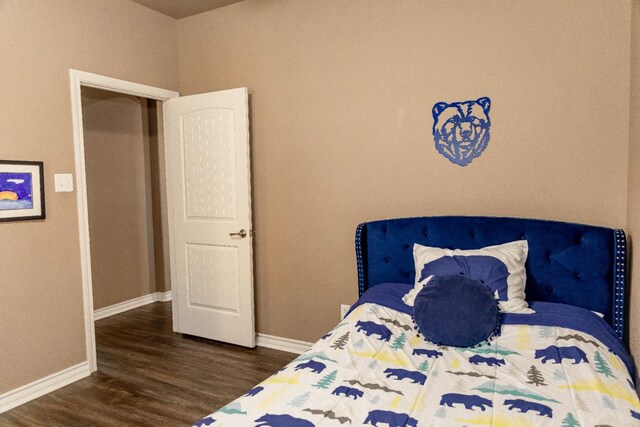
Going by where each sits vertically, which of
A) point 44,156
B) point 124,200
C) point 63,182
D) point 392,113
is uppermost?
point 392,113

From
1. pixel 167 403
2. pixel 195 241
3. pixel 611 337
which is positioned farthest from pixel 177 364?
pixel 611 337

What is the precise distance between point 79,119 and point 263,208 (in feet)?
4.90

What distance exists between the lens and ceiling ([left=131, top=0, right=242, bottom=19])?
11.4 feet

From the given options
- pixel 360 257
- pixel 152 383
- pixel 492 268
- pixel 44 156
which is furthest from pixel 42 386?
pixel 492 268

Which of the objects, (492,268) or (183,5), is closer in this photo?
(492,268)

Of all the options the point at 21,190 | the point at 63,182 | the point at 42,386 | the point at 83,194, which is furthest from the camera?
the point at 83,194

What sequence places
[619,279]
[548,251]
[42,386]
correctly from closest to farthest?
[619,279]
[548,251]
[42,386]

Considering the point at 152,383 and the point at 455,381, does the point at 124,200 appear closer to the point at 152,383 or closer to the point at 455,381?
the point at 152,383

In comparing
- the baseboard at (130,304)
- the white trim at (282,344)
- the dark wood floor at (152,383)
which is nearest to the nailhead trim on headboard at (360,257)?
the white trim at (282,344)

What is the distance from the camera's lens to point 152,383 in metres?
2.93

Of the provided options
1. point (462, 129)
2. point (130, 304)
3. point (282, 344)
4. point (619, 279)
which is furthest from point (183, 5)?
point (619, 279)

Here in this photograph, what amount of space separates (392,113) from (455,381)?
6.21 ft

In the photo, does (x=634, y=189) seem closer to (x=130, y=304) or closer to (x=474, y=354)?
(x=474, y=354)

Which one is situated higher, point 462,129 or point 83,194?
point 462,129
